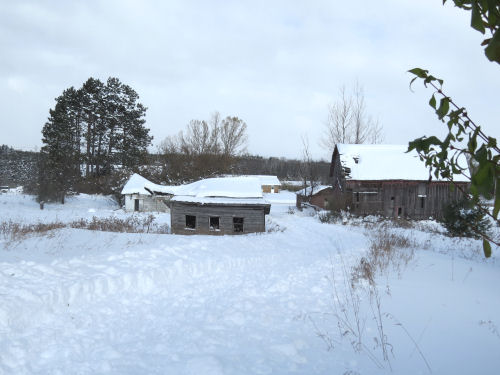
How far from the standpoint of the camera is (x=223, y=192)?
52.4ft

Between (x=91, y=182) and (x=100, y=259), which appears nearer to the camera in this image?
(x=100, y=259)

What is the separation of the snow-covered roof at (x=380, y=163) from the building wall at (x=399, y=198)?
0.61 meters

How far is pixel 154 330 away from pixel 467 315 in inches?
189

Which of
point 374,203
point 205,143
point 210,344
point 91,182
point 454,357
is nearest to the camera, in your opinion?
point 454,357

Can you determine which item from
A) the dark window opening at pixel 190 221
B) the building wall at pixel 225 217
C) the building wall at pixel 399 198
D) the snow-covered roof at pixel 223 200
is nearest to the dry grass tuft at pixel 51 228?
the dark window opening at pixel 190 221

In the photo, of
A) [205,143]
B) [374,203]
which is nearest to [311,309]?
→ [374,203]

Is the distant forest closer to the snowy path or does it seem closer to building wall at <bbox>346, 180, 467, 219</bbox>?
building wall at <bbox>346, 180, 467, 219</bbox>

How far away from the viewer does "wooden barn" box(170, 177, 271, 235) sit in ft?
51.1

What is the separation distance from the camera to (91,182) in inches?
1570

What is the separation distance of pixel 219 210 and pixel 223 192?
98 centimetres

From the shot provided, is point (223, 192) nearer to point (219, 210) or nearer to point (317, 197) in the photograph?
point (219, 210)

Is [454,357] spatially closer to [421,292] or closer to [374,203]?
[421,292]

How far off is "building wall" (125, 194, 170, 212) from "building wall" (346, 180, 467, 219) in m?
19.0

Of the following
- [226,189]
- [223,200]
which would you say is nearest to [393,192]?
[226,189]
